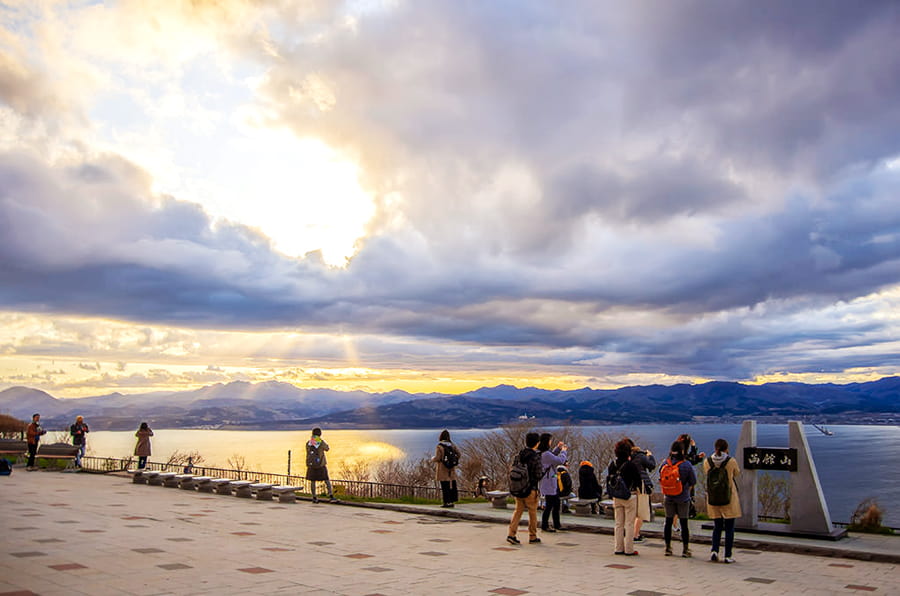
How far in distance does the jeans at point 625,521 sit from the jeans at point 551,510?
2337 millimetres

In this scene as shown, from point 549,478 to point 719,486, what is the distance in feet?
11.1

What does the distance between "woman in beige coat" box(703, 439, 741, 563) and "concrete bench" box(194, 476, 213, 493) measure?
1437 centimetres

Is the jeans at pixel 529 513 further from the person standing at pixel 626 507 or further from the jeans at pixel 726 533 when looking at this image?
the jeans at pixel 726 533

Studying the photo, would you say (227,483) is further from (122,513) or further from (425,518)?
(425,518)

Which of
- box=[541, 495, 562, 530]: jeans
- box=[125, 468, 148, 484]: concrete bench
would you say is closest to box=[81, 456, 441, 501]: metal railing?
box=[125, 468, 148, 484]: concrete bench

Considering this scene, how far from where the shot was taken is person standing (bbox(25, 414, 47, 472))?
74.9 ft

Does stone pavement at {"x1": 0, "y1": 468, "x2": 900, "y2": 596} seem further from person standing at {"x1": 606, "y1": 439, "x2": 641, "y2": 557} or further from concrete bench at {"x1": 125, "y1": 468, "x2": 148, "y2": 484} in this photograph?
concrete bench at {"x1": 125, "y1": 468, "x2": 148, "y2": 484}

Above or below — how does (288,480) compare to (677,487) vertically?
below

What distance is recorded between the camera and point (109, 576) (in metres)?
7.70

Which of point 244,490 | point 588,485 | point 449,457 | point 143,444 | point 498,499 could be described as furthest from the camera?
point 143,444

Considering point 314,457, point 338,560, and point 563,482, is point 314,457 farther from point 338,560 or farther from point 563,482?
point 338,560

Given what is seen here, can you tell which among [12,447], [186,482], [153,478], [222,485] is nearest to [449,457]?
[222,485]

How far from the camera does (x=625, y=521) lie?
1095cm

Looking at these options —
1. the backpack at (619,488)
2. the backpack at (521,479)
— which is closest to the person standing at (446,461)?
the backpack at (521,479)
